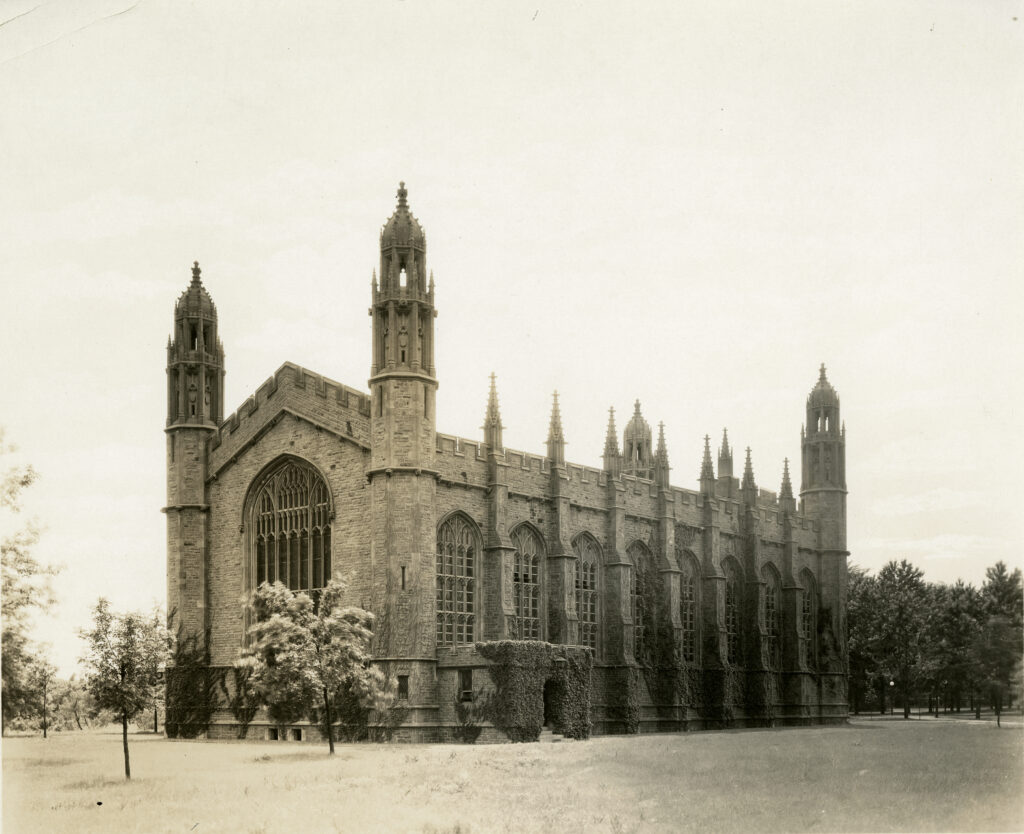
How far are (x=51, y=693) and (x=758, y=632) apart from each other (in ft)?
133

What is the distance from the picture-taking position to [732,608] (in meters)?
62.7

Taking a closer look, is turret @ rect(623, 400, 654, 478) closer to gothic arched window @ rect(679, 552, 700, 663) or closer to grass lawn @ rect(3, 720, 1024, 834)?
gothic arched window @ rect(679, 552, 700, 663)

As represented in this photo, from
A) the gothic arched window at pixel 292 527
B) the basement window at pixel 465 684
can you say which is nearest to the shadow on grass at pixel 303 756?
the basement window at pixel 465 684

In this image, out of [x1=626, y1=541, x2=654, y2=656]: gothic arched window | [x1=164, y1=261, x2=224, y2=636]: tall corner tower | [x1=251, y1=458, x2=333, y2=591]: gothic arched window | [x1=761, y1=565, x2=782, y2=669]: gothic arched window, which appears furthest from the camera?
[x1=761, y1=565, x2=782, y2=669]: gothic arched window

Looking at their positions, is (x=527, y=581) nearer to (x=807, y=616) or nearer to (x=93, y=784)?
(x=807, y=616)

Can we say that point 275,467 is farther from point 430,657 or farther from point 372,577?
point 430,657

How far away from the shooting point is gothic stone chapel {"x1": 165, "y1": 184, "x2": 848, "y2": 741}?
42906mm

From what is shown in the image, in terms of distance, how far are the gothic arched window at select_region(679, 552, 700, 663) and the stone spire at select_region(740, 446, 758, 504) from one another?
5282 mm

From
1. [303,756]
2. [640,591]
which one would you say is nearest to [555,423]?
[640,591]

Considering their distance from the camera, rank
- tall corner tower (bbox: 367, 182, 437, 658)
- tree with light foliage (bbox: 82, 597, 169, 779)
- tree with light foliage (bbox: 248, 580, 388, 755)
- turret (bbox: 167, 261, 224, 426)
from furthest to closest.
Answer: turret (bbox: 167, 261, 224, 426) < tall corner tower (bbox: 367, 182, 437, 658) < tree with light foliage (bbox: 248, 580, 388, 755) < tree with light foliage (bbox: 82, 597, 169, 779)

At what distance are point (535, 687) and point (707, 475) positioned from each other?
20371 millimetres

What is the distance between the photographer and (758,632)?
6256 centimetres

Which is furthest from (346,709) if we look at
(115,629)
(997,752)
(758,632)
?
(758,632)

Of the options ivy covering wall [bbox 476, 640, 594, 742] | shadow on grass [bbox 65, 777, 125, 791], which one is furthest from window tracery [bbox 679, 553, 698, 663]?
shadow on grass [bbox 65, 777, 125, 791]
